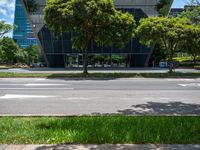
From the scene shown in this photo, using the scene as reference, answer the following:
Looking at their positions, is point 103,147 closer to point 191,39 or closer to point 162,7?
point 191,39

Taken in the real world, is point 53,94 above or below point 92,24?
below

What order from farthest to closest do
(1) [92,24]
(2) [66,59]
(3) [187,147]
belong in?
1. (2) [66,59]
2. (1) [92,24]
3. (3) [187,147]

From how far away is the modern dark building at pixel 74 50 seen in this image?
51.7m

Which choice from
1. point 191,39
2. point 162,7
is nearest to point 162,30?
point 191,39

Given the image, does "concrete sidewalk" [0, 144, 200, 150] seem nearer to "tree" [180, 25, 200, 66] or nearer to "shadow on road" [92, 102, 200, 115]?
"shadow on road" [92, 102, 200, 115]

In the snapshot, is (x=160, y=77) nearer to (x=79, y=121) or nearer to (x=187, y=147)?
(x=79, y=121)

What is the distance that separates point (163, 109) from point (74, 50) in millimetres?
43865

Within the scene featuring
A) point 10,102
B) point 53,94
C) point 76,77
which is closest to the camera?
point 10,102

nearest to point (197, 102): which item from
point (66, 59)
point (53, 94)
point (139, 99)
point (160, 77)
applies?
point (139, 99)

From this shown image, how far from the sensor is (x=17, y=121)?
368 inches

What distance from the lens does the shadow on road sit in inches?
454

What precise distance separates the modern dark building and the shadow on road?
129 feet

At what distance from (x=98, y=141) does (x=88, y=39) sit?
26288 mm

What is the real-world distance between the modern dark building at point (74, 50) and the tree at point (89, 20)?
1884cm
